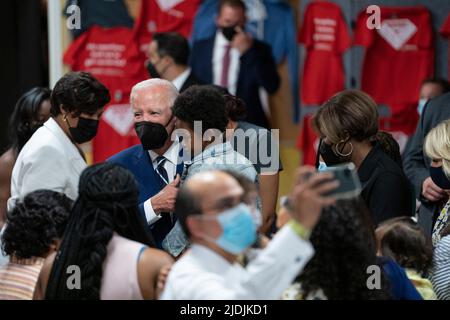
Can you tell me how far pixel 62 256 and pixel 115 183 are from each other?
31 centimetres

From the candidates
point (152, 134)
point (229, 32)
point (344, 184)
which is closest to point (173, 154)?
point (152, 134)

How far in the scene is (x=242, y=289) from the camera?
293 cm

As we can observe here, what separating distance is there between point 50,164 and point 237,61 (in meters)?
3.26

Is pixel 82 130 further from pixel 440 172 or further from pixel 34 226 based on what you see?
pixel 440 172

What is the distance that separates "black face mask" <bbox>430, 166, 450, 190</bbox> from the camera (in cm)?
454

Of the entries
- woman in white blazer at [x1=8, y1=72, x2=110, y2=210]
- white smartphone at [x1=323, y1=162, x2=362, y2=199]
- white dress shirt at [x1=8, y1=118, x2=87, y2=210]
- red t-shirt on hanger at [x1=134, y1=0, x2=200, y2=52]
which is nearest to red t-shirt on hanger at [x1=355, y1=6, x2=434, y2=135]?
red t-shirt on hanger at [x1=134, y1=0, x2=200, y2=52]

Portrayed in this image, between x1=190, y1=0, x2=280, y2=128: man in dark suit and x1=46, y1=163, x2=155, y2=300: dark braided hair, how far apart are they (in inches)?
154

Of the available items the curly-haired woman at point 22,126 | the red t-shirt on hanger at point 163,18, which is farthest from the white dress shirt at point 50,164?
the red t-shirt on hanger at point 163,18

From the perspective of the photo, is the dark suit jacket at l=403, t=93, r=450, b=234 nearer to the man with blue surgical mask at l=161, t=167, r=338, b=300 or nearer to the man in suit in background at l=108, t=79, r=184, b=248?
the man in suit in background at l=108, t=79, r=184, b=248

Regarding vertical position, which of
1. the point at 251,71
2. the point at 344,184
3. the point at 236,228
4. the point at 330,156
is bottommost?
the point at 251,71

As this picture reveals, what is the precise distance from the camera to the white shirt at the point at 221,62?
7.31 meters

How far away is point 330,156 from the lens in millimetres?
4469

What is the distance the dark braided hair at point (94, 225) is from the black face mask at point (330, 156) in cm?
128
